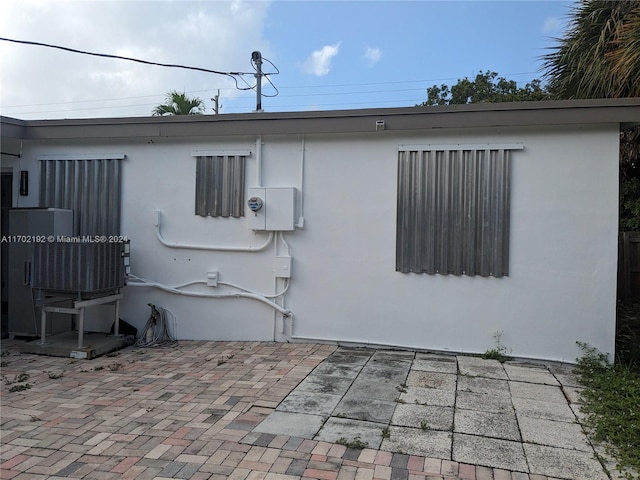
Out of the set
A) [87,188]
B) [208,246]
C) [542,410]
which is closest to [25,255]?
[87,188]

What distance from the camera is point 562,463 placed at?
9.05ft

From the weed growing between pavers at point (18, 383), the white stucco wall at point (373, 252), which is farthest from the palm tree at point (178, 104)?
the weed growing between pavers at point (18, 383)

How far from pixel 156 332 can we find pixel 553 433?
15.6 feet

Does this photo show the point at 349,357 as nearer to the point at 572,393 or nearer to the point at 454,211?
the point at 454,211

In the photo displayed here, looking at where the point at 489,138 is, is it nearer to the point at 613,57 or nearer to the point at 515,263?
the point at 515,263

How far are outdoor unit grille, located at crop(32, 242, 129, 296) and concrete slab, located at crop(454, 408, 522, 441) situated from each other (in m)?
4.19

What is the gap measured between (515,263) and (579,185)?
3.56 ft

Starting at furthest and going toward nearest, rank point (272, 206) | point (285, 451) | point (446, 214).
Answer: point (272, 206), point (446, 214), point (285, 451)

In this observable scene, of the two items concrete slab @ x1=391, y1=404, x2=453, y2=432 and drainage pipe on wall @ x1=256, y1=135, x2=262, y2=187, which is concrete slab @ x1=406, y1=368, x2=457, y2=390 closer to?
concrete slab @ x1=391, y1=404, x2=453, y2=432

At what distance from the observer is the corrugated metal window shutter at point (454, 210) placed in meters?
5.11

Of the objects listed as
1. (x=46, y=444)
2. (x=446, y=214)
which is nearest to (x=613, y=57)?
(x=446, y=214)

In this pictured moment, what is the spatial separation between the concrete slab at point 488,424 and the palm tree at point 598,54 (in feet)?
13.4

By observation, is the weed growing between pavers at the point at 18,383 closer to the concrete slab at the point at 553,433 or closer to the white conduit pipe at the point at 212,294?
the white conduit pipe at the point at 212,294

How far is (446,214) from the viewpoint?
5.27 m
